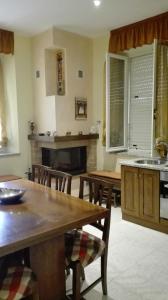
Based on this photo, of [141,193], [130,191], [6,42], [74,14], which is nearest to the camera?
[141,193]

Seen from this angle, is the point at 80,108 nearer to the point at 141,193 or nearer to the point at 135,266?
the point at 141,193

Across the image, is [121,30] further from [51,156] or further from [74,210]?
[74,210]

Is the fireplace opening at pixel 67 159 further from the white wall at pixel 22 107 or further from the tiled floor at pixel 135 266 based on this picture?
the tiled floor at pixel 135 266

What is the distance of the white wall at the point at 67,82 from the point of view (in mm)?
4262

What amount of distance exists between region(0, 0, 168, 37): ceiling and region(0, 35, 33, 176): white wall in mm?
321

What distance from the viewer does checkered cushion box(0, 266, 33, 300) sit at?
1390mm

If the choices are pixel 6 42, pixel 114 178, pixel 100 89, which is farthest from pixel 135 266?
pixel 6 42

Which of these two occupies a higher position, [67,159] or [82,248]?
[67,159]

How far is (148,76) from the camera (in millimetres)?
4164

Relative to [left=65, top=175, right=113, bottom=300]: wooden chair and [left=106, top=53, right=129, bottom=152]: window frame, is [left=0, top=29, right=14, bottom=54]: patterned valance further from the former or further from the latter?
[left=65, top=175, right=113, bottom=300]: wooden chair

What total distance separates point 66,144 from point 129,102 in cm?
131

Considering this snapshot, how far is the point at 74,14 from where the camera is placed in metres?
3.63

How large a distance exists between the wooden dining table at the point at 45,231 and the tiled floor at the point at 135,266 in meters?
0.53

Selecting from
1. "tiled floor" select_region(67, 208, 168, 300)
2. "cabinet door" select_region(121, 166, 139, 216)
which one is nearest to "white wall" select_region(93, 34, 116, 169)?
"cabinet door" select_region(121, 166, 139, 216)
